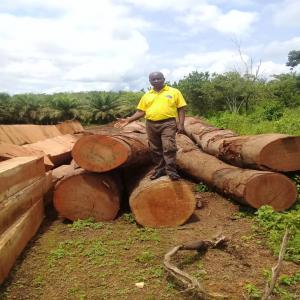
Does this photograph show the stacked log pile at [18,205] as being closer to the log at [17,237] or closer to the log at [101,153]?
the log at [17,237]

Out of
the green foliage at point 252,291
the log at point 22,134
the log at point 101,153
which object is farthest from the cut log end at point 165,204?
the log at point 22,134

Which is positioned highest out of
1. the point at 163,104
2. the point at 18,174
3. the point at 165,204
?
the point at 163,104

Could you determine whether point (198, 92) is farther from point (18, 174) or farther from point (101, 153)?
point (18, 174)

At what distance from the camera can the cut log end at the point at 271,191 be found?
6062 millimetres

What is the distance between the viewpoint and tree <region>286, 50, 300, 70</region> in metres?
A: 31.5

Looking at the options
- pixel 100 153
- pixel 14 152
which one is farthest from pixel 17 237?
pixel 14 152

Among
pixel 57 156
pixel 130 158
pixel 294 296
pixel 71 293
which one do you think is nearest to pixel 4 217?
pixel 71 293

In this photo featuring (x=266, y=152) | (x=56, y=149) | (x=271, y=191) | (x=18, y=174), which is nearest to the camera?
(x=18, y=174)

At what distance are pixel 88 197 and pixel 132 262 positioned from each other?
1887 mm

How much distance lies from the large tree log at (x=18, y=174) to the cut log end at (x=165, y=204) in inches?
61.3

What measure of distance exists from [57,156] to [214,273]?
543 cm

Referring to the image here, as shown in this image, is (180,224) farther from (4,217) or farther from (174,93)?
(4,217)

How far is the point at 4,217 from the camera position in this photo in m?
4.91

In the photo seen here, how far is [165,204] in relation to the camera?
19.7 ft
